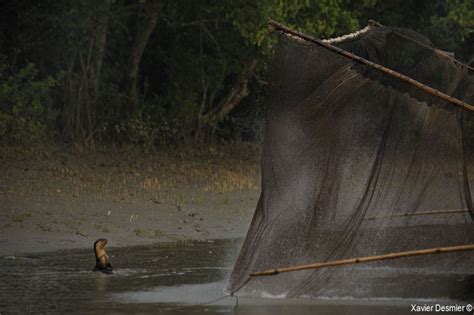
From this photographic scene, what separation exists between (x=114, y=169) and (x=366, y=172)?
1102 cm

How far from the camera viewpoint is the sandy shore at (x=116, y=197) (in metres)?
15.4

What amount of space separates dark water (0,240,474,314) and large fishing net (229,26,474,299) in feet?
1.02

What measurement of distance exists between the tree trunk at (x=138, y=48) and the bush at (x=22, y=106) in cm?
253

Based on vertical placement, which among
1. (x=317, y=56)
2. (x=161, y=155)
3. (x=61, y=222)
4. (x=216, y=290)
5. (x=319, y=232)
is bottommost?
(x=161, y=155)

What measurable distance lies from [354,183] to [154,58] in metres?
18.2

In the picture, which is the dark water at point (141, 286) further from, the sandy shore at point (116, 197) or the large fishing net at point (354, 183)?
the sandy shore at point (116, 197)

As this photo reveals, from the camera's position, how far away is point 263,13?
23.3 meters

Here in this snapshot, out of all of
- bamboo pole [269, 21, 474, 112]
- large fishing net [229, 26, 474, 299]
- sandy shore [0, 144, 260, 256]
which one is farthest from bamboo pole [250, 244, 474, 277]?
sandy shore [0, 144, 260, 256]

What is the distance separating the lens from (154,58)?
1136 inches

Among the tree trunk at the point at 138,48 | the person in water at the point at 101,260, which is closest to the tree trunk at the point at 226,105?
the tree trunk at the point at 138,48

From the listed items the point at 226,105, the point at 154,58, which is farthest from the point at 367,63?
the point at 154,58

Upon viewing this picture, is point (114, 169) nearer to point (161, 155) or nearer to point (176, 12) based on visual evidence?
point (161, 155)

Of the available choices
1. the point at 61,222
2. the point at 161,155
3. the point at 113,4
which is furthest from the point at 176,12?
the point at 61,222

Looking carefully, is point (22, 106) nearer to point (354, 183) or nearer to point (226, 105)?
point (226, 105)
